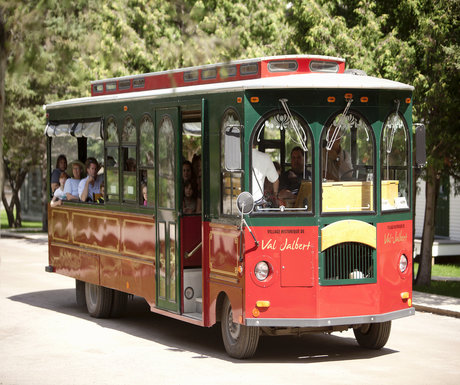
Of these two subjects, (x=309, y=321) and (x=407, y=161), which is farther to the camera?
(x=407, y=161)

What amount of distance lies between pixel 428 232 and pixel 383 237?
26.3ft

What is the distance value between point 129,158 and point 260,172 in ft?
10.6

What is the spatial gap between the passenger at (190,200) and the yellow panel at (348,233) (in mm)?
2013

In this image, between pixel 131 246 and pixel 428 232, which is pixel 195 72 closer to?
pixel 131 246

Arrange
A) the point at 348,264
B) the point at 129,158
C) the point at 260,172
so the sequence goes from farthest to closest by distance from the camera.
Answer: the point at 129,158, the point at 348,264, the point at 260,172

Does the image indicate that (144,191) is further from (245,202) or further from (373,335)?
(373,335)

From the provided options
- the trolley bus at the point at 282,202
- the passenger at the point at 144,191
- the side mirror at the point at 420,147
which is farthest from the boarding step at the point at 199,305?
the side mirror at the point at 420,147

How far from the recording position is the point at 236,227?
1109 centimetres

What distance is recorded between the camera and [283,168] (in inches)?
453

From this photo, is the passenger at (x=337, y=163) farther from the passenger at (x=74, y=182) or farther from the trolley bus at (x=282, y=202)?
the passenger at (x=74, y=182)

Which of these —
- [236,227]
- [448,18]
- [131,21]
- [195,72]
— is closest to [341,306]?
[236,227]

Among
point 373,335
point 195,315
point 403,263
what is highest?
point 403,263

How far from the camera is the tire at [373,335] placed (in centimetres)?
1186

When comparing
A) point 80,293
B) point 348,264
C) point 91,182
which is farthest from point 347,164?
point 80,293
